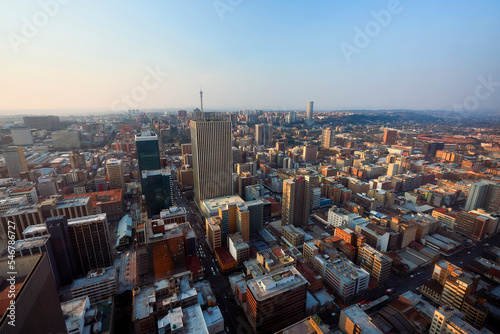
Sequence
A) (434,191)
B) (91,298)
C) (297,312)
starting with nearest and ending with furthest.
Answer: (297,312) < (91,298) < (434,191)

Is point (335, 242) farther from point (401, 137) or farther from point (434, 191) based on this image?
point (401, 137)

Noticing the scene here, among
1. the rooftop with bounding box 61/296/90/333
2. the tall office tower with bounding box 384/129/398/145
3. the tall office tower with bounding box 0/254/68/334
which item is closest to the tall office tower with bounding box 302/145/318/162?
the tall office tower with bounding box 384/129/398/145

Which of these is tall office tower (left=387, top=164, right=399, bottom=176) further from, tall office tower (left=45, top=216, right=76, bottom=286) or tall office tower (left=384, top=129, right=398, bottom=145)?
tall office tower (left=45, top=216, right=76, bottom=286)

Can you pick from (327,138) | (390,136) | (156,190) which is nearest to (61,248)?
(156,190)

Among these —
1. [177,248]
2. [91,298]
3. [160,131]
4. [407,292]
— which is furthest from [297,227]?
[160,131]

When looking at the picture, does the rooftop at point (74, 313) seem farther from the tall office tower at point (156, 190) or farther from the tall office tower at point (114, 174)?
the tall office tower at point (114, 174)
